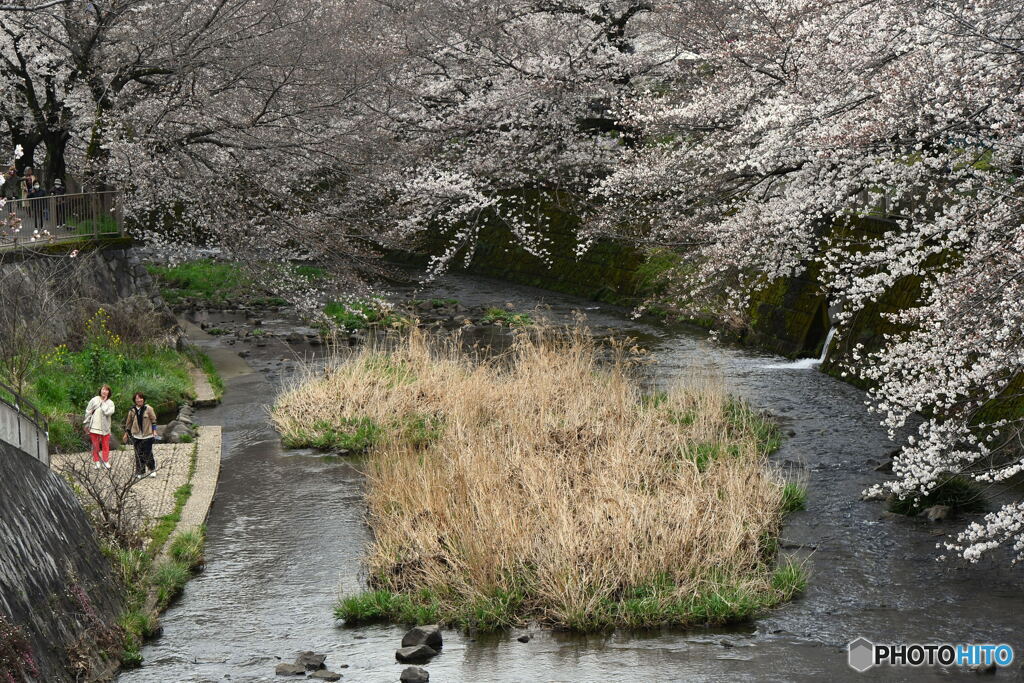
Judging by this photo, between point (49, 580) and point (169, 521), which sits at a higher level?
point (49, 580)

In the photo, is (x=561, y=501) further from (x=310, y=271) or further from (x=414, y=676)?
(x=310, y=271)

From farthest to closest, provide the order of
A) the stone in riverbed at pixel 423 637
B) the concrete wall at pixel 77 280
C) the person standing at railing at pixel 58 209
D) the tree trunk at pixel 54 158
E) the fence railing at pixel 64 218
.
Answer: the tree trunk at pixel 54 158, the person standing at railing at pixel 58 209, the fence railing at pixel 64 218, the concrete wall at pixel 77 280, the stone in riverbed at pixel 423 637

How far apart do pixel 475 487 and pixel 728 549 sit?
3249mm

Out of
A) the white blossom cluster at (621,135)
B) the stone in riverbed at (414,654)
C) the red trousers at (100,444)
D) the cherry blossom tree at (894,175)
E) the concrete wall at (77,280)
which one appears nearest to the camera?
the stone in riverbed at (414,654)

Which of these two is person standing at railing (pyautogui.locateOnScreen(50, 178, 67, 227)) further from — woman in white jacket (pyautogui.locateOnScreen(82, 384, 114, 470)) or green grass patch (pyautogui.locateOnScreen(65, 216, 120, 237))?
woman in white jacket (pyautogui.locateOnScreen(82, 384, 114, 470))

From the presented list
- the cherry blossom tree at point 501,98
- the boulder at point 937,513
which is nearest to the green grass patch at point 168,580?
the boulder at point 937,513

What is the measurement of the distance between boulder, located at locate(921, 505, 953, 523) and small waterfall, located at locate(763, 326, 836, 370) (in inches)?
357

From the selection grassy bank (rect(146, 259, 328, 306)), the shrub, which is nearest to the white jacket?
the shrub

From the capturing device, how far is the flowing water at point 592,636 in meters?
10.3

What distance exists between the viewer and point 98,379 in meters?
20.0

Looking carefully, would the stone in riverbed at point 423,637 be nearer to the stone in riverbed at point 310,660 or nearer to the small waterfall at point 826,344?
the stone in riverbed at point 310,660

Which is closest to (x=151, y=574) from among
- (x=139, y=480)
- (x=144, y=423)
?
(x=139, y=480)

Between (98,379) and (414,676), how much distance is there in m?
12.3

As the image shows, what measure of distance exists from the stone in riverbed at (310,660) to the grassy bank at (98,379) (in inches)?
314
